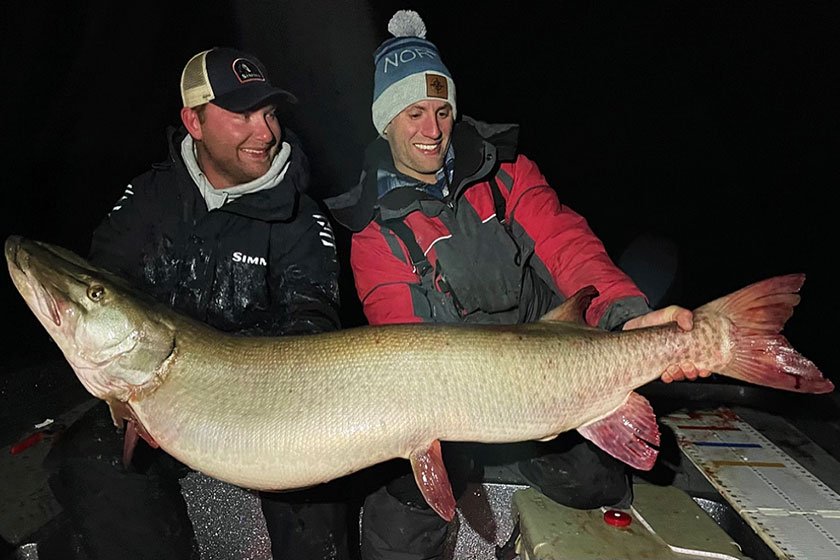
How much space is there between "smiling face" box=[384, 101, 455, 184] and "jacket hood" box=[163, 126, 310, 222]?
17.8 inches

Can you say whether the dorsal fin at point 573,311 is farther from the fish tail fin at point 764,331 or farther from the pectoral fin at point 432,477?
the pectoral fin at point 432,477

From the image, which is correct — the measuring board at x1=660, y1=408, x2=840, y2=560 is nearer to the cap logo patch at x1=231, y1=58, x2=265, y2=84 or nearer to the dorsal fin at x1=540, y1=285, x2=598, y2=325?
the dorsal fin at x1=540, y1=285, x2=598, y2=325

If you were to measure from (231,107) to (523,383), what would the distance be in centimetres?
172

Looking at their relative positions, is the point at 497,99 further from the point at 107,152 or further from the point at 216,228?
the point at 216,228

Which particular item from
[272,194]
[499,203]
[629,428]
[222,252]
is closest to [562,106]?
[499,203]

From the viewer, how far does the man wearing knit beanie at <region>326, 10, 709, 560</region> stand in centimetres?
264

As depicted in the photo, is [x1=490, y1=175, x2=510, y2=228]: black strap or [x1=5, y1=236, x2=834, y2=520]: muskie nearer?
[x1=5, y1=236, x2=834, y2=520]: muskie

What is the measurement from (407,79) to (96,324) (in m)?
1.58

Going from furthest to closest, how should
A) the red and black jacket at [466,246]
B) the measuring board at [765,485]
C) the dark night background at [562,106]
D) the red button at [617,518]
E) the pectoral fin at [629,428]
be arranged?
1. the dark night background at [562,106]
2. the red and black jacket at [466,246]
3. the red button at [617,518]
4. the measuring board at [765,485]
5. the pectoral fin at [629,428]

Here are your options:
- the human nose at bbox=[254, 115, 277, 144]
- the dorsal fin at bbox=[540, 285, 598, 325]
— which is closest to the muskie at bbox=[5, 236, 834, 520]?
the dorsal fin at bbox=[540, 285, 598, 325]

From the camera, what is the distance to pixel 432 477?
1976 millimetres

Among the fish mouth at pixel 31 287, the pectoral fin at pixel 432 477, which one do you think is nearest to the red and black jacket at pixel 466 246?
the pectoral fin at pixel 432 477

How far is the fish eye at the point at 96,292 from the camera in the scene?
194 cm

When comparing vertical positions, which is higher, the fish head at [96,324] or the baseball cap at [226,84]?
the baseball cap at [226,84]
